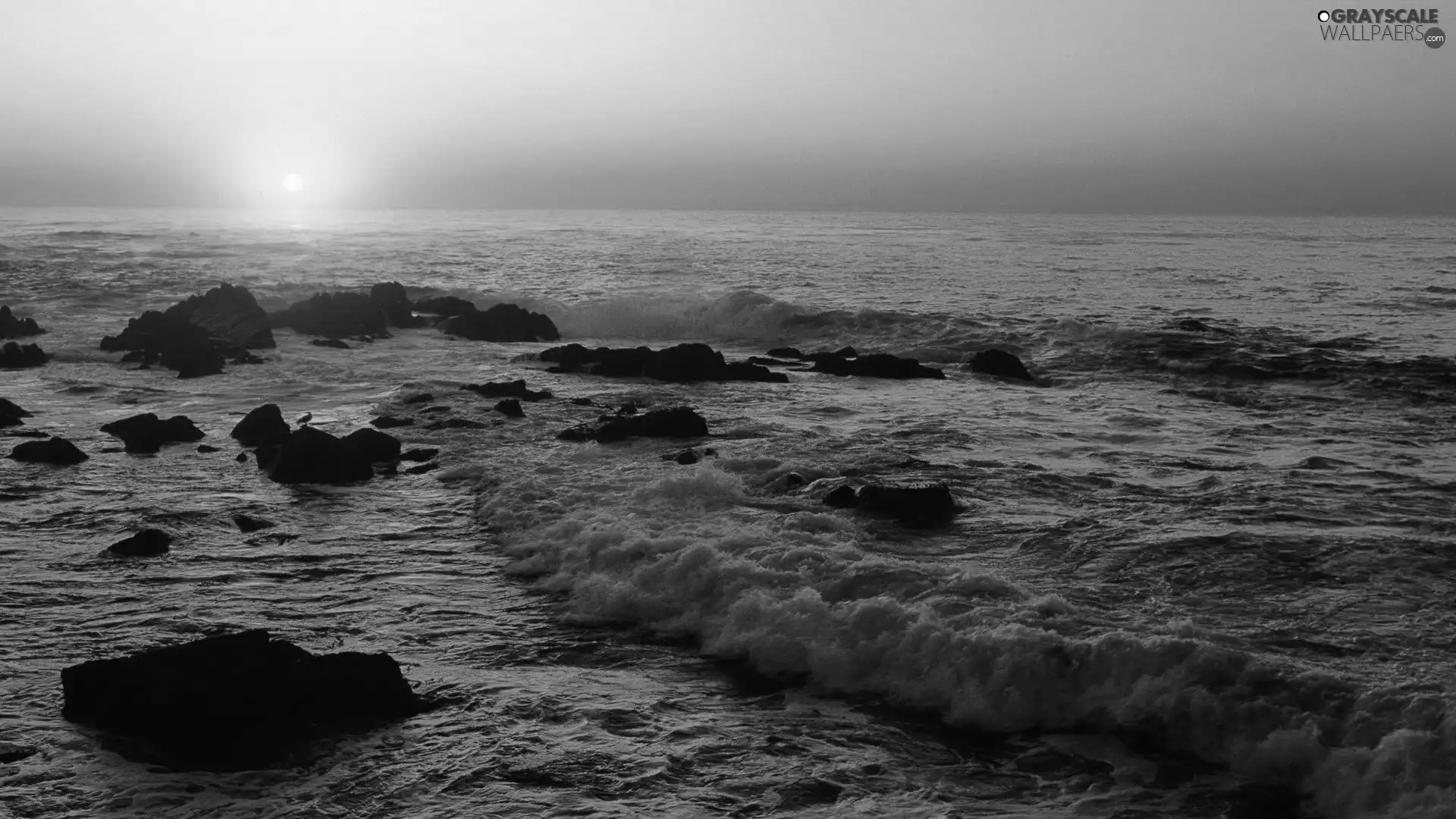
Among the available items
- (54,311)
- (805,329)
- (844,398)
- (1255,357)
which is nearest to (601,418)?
(844,398)

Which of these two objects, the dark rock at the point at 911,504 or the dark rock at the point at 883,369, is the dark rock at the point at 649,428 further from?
the dark rock at the point at 883,369

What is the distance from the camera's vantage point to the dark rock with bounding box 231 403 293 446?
14414mm

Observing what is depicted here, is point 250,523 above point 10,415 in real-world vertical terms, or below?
below

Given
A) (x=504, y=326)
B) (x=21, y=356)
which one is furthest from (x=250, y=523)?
(x=504, y=326)

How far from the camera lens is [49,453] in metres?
13.0

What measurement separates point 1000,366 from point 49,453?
1572cm

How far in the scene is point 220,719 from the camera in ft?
19.5

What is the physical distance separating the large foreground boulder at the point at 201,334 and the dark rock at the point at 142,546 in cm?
1277

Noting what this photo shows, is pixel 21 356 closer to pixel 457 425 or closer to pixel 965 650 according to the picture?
pixel 457 425

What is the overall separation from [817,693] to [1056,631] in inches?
64.2

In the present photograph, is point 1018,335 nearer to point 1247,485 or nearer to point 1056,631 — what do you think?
point 1247,485

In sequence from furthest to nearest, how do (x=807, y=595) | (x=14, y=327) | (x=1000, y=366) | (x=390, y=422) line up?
(x=14, y=327) → (x=1000, y=366) → (x=390, y=422) → (x=807, y=595)

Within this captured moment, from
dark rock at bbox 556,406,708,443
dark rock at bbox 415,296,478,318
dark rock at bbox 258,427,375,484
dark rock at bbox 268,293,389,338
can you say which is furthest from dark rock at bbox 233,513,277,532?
dark rock at bbox 415,296,478,318

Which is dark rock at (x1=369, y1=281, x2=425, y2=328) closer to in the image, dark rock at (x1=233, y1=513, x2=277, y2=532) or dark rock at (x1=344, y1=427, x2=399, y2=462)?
dark rock at (x1=344, y1=427, x2=399, y2=462)
